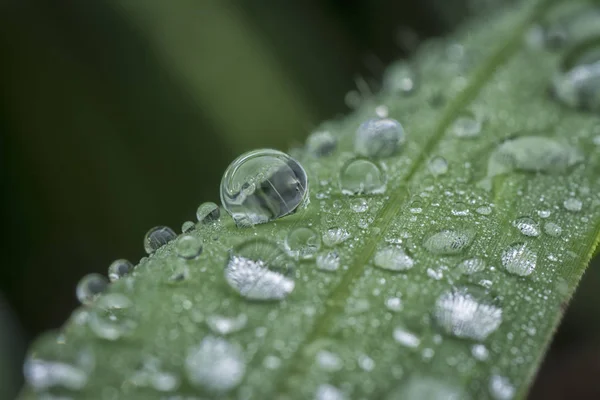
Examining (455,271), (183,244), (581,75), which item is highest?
(183,244)

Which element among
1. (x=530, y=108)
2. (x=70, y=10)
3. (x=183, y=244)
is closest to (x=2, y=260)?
(x=70, y=10)

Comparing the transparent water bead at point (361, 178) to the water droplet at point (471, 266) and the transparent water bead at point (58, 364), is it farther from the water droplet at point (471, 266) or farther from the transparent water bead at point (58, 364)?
the transparent water bead at point (58, 364)

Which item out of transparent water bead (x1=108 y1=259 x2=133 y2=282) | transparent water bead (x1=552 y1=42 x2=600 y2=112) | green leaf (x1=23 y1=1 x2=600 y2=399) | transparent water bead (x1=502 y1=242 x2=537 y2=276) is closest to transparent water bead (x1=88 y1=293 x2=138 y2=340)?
green leaf (x1=23 y1=1 x2=600 y2=399)

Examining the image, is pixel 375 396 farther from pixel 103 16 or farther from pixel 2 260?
pixel 2 260

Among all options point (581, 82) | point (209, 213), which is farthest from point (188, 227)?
point (581, 82)

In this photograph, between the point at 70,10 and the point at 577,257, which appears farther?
the point at 70,10

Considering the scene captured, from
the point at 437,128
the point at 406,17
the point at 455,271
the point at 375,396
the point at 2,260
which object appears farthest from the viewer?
the point at 406,17
